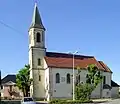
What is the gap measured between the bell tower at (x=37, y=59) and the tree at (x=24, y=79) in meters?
1.22

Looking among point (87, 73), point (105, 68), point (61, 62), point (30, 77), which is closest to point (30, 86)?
point (30, 77)

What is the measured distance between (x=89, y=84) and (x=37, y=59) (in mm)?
13989

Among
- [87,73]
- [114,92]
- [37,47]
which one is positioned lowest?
[114,92]

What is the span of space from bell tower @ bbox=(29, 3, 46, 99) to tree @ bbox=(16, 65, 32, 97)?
47.8 inches

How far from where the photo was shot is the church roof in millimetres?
72781

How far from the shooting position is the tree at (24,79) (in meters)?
72.2

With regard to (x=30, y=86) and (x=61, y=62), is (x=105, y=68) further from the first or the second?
(x=30, y=86)

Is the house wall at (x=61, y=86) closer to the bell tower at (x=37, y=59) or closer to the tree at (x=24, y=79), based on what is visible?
the bell tower at (x=37, y=59)

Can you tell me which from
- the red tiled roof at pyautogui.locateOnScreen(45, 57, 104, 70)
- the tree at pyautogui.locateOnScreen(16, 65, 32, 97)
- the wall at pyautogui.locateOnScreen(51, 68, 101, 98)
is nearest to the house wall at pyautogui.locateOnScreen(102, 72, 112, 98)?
the red tiled roof at pyautogui.locateOnScreen(45, 57, 104, 70)

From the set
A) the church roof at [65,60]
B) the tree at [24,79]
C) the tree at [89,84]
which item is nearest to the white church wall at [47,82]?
the church roof at [65,60]

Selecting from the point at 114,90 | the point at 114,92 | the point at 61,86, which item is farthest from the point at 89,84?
the point at 114,90

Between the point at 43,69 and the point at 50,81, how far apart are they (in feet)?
12.0

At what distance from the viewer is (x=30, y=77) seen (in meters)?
72.7

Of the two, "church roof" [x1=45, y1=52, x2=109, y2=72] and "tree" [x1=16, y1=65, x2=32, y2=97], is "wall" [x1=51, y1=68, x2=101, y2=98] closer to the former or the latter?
"church roof" [x1=45, y1=52, x2=109, y2=72]
